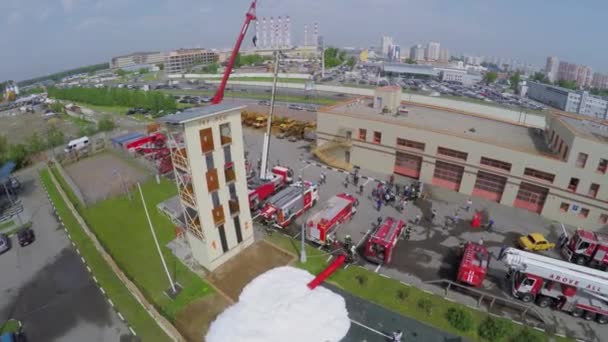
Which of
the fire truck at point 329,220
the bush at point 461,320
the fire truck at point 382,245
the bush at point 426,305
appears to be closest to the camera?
the bush at point 461,320

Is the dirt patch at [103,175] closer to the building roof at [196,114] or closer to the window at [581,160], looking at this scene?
the building roof at [196,114]

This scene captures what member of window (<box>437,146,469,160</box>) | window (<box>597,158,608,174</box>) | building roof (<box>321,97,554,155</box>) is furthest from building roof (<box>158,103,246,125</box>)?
window (<box>597,158,608,174</box>)

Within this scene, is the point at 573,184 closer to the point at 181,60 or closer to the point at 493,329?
the point at 493,329

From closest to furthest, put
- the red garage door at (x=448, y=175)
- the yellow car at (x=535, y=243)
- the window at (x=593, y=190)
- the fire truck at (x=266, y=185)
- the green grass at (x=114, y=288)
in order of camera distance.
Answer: the green grass at (x=114, y=288) < the yellow car at (x=535, y=243) < the window at (x=593, y=190) < the fire truck at (x=266, y=185) < the red garage door at (x=448, y=175)

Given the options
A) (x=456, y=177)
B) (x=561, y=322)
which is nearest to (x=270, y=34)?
(x=456, y=177)

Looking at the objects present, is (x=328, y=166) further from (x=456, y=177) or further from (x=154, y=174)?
(x=154, y=174)

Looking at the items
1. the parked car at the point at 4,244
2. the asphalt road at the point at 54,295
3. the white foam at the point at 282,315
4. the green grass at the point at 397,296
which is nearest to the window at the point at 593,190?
the green grass at the point at 397,296

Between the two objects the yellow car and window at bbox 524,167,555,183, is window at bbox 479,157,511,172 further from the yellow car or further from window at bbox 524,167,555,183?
the yellow car
